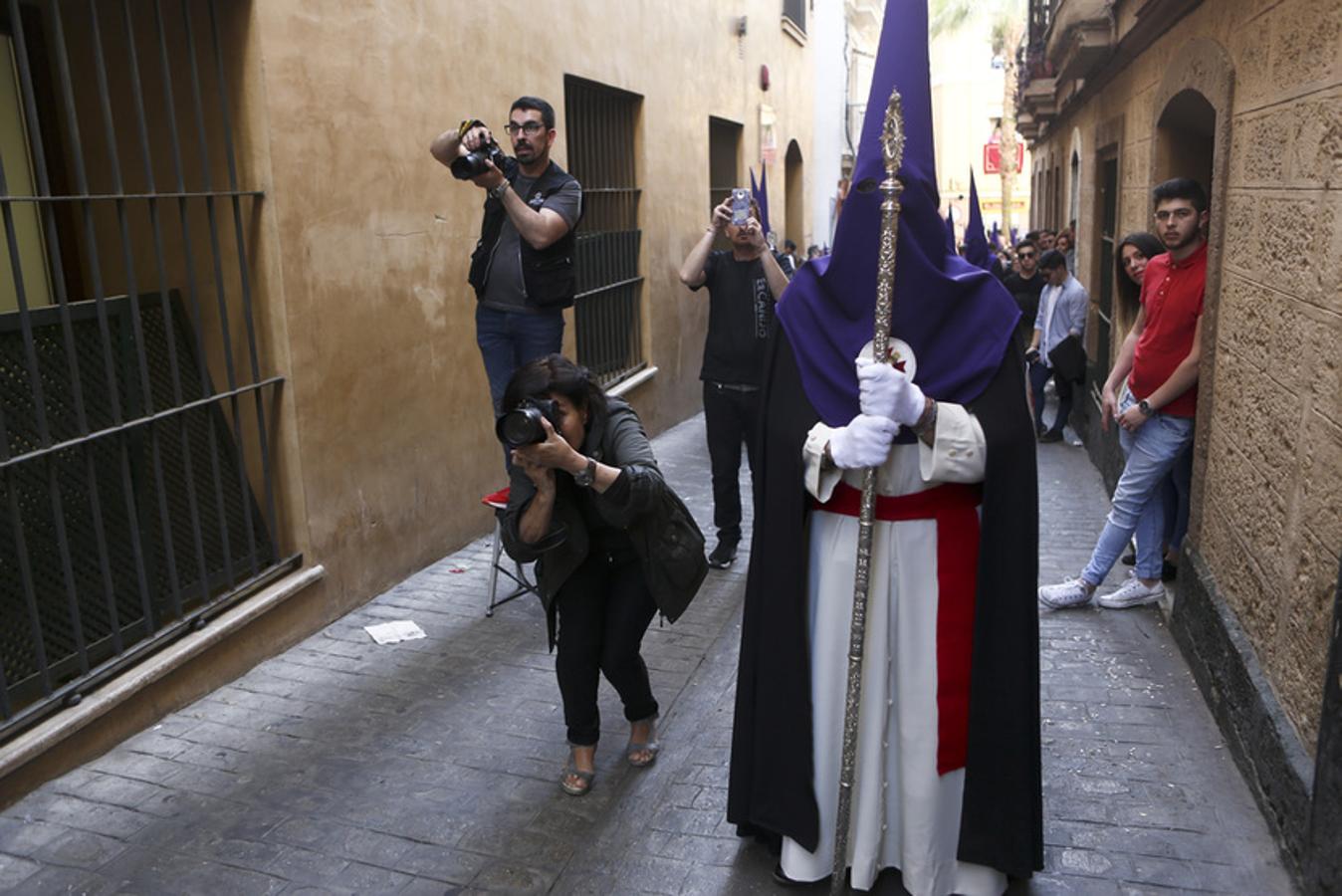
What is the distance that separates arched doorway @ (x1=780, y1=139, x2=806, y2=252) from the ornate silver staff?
49.0ft

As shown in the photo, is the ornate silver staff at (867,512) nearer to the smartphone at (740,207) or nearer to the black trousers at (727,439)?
the smartphone at (740,207)

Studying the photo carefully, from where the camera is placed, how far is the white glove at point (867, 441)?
112 inches

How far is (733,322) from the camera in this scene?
19.9 ft

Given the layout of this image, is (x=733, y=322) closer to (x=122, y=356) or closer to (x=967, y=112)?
(x=122, y=356)

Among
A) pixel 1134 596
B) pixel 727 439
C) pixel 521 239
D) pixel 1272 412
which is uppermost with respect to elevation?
pixel 521 239

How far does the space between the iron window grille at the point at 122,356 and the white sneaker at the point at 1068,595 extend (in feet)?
11.9

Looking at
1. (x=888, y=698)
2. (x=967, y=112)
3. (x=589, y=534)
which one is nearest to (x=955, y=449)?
(x=888, y=698)

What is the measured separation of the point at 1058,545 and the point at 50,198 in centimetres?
547

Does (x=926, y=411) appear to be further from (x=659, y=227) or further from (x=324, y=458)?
(x=659, y=227)

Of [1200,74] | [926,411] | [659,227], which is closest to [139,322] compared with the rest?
[926,411]

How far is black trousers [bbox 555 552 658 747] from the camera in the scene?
379 centimetres

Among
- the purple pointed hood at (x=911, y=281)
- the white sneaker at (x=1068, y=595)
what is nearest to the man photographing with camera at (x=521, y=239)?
the purple pointed hood at (x=911, y=281)

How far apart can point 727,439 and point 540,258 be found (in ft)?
5.01

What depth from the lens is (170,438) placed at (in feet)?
16.1
